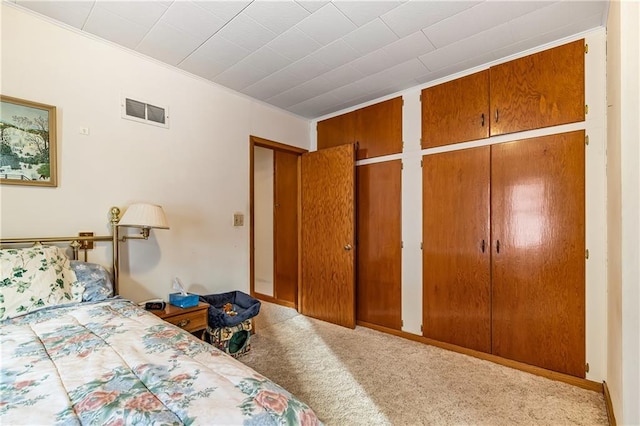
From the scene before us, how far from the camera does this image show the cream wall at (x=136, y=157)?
1.94m

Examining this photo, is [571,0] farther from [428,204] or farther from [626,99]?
[428,204]

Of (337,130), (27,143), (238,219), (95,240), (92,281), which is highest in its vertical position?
(337,130)

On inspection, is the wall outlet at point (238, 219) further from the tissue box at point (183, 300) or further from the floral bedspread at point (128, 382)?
the floral bedspread at point (128, 382)

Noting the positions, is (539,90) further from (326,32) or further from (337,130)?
(337,130)

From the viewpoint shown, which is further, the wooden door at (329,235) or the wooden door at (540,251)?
the wooden door at (329,235)

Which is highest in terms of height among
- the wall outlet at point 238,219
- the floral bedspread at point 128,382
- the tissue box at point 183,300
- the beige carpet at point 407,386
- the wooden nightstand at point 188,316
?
the wall outlet at point 238,219

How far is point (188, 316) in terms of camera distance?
226cm

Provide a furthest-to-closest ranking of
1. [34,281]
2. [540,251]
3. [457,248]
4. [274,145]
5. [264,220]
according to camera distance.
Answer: [264,220] < [274,145] < [457,248] < [540,251] < [34,281]

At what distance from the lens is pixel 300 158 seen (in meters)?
3.99

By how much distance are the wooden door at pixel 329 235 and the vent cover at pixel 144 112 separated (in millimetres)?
1758

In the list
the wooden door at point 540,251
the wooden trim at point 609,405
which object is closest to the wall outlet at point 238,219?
the wooden door at point 540,251

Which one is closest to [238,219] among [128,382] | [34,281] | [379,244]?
[379,244]

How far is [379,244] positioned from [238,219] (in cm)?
160

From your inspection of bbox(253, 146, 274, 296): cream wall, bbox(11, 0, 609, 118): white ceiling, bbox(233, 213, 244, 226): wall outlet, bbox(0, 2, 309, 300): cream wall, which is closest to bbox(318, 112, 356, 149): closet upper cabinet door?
bbox(11, 0, 609, 118): white ceiling
